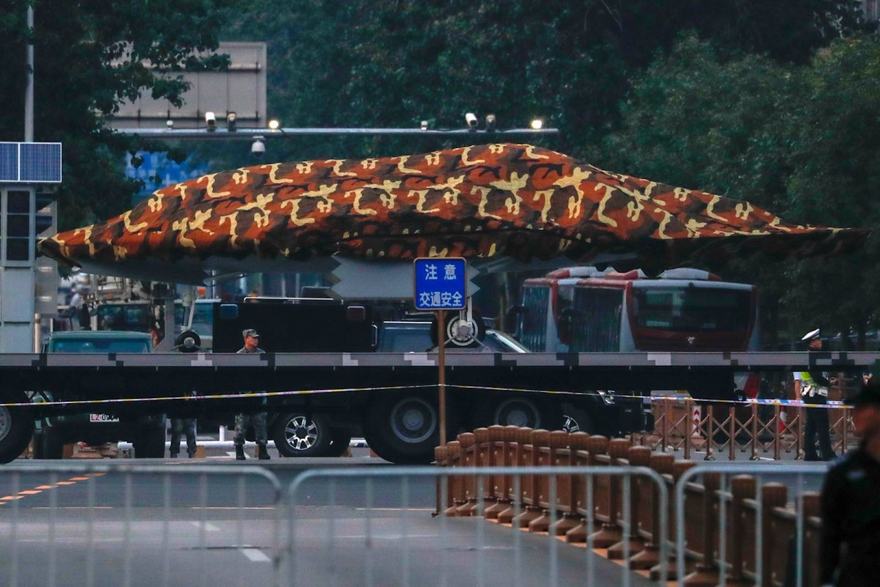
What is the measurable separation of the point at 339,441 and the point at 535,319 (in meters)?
21.9

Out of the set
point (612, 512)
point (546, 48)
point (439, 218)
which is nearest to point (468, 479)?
point (612, 512)

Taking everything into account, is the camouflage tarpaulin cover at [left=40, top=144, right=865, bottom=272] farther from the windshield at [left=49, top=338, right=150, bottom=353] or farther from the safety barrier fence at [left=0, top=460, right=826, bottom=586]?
the safety barrier fence at [left=0, top=460, right=826, bottom=586]

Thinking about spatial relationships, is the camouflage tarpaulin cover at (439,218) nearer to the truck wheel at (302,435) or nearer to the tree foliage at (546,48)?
the truck wheel at (302,435)

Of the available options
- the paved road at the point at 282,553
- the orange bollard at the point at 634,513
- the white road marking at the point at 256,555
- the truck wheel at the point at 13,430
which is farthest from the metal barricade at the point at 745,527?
the truck wheel at the point at 13,430

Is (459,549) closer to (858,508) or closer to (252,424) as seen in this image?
(858,508)

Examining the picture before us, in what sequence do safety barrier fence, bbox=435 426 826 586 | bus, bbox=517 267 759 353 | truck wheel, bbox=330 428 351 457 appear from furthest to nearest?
bus, bbox=517 267 759 353
truck wheel, bbox=330 428 351 457
safety barrier fence, bbox=435 426 826 586

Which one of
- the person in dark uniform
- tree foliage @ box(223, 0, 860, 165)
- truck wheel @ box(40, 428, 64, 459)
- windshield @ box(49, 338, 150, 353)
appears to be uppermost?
tree foliage @ box(223, 0, 860, 165)

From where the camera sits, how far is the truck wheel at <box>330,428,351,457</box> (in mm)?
30984

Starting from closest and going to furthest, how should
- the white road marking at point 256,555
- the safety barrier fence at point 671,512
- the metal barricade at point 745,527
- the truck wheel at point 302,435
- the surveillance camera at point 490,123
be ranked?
the metal barricade at point 745,527
the safety barrier fence at point 671,512
the white road marking at point 256,555
the truck wheel at point 302,435
the surveillance camera at point 490,123

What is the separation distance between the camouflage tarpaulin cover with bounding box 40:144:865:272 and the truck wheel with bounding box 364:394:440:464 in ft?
11.0

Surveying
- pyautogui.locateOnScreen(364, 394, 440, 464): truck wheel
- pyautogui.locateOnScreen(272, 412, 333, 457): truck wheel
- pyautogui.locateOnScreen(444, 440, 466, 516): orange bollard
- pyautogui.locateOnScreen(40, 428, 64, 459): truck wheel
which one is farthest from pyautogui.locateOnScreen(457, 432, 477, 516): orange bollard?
pyautogui.locateOnScreen(40, 428, 64, 459): truck wheel

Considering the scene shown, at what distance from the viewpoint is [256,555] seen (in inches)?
532

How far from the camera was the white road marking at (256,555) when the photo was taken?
43.6 feet

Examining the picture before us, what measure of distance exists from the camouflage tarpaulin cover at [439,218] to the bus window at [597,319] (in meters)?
15.6
